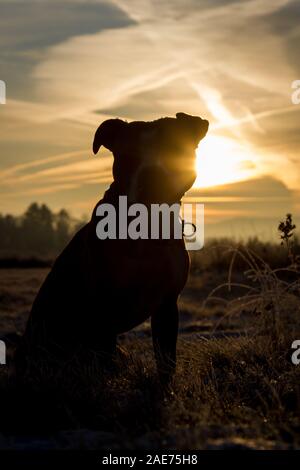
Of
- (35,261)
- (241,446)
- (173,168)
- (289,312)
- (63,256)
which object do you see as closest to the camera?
(241,446)

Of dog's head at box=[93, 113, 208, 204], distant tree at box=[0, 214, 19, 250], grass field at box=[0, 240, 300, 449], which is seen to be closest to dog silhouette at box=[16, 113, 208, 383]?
dog's head at box=[93, 113, 208, 204]

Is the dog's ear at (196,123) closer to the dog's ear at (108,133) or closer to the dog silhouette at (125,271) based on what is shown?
the dog silhouette at (125,271)

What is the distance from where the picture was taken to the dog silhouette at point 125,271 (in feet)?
17.0

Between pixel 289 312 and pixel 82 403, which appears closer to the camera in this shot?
pixel 82 403

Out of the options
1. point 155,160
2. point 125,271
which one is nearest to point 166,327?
point 125,271

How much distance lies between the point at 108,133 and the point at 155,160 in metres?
0.70

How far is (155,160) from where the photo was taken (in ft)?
16.9

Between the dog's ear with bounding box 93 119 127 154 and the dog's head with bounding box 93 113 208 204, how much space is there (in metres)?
0.07

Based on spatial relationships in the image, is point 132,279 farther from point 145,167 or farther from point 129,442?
point 129,442

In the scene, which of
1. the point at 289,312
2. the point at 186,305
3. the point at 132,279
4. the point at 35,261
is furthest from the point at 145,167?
the point at 35,261

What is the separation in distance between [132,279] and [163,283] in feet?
0.78

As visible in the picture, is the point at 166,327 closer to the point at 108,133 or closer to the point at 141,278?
the point at 141,278

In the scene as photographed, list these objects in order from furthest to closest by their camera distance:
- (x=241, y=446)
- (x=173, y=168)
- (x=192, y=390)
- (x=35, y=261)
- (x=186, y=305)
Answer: (x=35, y=261) < (x=186, y=305) < (x=173, y=168) < (x=192, y=390) < (x=241, y=446)
